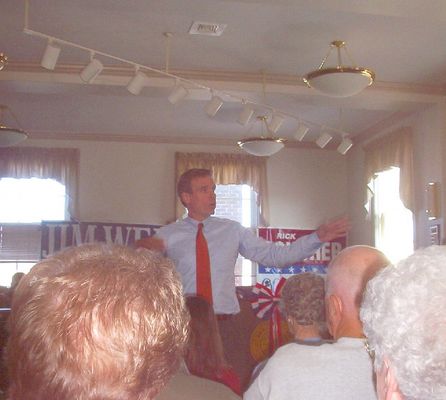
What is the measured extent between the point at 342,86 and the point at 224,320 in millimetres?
2498

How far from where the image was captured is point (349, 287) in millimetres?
2016

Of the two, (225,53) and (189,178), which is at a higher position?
(225,53)

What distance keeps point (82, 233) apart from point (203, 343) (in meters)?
6.08

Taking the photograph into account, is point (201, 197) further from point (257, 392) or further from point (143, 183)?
point (143, 183)

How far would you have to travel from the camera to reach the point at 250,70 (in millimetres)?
6832

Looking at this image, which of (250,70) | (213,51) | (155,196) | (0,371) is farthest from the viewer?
(155,196)


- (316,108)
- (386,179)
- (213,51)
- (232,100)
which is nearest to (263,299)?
(213,51)

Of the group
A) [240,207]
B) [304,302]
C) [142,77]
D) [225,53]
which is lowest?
[304,302]

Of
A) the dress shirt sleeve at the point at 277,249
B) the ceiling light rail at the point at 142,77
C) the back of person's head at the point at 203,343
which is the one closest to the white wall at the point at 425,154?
the ceiling light rail at the point at 142,77

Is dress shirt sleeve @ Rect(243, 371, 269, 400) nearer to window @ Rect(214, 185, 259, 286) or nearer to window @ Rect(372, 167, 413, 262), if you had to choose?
window @ Rect(372, 167, 413, 262)

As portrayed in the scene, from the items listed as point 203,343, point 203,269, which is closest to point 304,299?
point 203,343

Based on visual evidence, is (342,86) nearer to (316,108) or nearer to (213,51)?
(213,51)

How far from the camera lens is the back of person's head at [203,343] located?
7.53 feet

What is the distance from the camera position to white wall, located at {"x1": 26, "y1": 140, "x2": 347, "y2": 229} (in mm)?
10070
